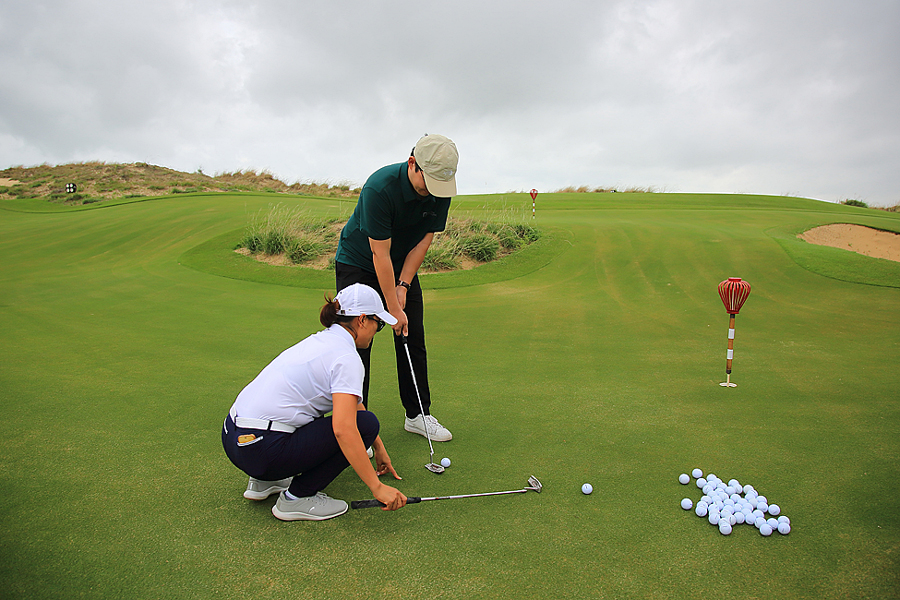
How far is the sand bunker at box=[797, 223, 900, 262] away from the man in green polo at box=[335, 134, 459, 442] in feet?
40.8

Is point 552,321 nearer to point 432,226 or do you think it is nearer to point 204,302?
point 432,226

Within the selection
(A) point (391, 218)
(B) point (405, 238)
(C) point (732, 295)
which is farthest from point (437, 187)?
(C) point (732, 295)

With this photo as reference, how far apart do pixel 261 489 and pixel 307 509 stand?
1.10 ft

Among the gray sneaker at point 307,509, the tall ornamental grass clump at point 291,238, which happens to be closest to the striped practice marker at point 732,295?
the gray sneaker at point 307,509

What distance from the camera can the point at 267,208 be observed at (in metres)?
17.2

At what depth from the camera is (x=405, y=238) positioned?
3.92 m

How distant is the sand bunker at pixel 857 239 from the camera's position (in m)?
12.7

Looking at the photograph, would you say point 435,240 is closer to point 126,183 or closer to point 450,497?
point 450,497

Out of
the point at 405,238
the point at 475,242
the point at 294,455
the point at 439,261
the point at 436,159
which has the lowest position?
the point at 294,455

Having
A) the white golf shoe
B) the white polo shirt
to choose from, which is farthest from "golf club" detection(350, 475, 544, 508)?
the white golf shoe

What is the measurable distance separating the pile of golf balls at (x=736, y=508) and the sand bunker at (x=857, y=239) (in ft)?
39.8

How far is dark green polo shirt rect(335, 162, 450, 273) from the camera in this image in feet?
11.5

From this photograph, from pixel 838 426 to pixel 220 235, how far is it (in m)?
13.7

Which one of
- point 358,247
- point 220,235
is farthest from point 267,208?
point 358,247
